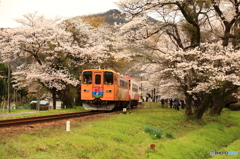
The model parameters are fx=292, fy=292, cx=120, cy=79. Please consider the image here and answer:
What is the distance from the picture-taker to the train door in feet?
59.9

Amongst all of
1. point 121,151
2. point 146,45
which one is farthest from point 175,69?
point 121,151

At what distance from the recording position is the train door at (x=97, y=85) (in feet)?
59.9

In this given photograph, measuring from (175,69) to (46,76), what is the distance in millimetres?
11438

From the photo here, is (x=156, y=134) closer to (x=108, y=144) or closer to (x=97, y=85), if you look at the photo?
(x=108, y=144)

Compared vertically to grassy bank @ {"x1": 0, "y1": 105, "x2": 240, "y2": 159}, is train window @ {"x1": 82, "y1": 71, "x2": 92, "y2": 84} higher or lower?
higher

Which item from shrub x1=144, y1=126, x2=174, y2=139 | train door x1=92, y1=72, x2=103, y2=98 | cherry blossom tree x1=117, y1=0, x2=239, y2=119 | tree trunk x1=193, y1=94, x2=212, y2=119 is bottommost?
shrub x1=144, y1=126, x2=174, y2=139

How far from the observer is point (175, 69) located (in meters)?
15.9

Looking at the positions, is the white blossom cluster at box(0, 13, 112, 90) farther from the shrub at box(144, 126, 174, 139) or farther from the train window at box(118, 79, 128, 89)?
the shrub at box(144, 126, 174, 139)

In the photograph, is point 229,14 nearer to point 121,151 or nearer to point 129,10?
point 129,10

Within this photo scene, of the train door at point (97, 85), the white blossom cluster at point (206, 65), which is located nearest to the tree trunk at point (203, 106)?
the white blossom cluster at point (206, 65)

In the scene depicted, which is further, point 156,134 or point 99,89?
point 99,89

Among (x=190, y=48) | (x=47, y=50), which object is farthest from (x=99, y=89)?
(x=47, y=50)

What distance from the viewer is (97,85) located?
60.6 feet

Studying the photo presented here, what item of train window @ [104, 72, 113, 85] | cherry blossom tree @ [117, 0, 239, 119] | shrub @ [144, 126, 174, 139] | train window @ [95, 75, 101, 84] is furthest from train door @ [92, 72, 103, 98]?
shrub @ [144, 126, 174, 139]
